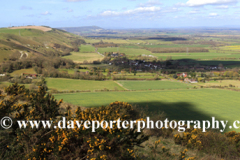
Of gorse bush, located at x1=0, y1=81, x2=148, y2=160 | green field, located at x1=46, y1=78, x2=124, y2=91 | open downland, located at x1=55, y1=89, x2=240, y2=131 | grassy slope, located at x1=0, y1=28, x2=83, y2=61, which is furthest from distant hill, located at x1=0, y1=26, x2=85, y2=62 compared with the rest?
gorse bush, located at x1=0, y1=81, x2=148, y2=160

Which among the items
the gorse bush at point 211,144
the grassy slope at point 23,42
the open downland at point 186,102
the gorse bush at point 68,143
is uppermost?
the grassy slope at point 23,42

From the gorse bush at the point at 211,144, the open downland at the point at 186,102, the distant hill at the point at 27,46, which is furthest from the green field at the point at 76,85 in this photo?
the gorse bush at the point at 211,144

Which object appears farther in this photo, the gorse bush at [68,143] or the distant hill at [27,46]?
the distant hill at [27,46]

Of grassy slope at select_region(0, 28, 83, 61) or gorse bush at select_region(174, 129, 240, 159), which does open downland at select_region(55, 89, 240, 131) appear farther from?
grassy slope at select_region(0, 28, 83, 61)

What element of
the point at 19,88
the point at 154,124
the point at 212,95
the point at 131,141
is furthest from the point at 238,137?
the point at 212,95

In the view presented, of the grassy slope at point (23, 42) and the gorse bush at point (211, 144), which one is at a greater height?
the grassy slope at point (23, 42)

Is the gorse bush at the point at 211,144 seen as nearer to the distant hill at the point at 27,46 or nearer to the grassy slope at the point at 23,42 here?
the distant hill at the point at 27,46

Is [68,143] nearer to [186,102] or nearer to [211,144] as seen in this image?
[211,144]

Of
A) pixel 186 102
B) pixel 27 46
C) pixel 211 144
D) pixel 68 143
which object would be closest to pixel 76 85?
pixel 186 102
